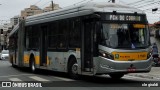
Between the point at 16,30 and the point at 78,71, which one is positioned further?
the point at 16,30

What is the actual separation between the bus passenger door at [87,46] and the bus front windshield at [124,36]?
0.77m

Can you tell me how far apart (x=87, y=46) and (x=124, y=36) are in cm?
175

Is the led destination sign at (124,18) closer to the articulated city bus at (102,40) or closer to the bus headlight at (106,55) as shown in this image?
the articulated city bus at (102,40)

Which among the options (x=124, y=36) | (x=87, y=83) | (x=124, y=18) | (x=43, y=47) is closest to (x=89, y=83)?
(x=87, y=83)

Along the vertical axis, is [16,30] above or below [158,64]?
above

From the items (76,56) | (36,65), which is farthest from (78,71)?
(36,65)

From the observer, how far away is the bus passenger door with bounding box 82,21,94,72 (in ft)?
55.9

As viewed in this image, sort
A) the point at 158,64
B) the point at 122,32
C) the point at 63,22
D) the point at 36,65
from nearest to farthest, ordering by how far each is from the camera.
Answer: the point at 122,32
the point at 63,22
the point at 36,65
the point at 158,64

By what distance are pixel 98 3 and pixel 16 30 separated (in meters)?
12.8

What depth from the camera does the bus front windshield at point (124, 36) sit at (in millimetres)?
16453

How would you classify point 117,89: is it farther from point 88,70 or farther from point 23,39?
point 23,39

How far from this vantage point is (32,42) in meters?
24.6

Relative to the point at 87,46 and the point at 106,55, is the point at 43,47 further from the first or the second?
the point at 106,55

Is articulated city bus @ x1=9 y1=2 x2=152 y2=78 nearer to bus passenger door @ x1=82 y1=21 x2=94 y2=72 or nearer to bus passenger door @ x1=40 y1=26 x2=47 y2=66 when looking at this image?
bus passenger door @ x1=82 y1=21 x2=94 y2=72
